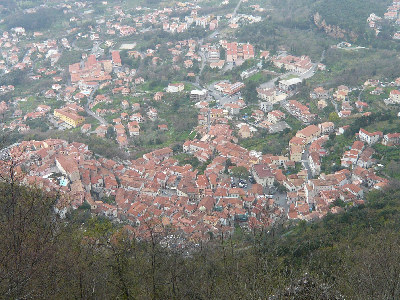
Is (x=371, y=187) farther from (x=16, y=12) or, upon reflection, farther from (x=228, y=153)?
(x=16, y=12)

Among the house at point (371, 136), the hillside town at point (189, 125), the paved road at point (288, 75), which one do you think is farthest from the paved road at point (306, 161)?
the paved road at point (288, 75)

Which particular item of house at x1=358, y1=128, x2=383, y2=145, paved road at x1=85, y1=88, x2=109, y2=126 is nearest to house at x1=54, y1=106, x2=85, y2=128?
paved road at x1=85, y1=88, x2=109, y2=126

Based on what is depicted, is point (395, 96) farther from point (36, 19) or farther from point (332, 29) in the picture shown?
point (36, 19)

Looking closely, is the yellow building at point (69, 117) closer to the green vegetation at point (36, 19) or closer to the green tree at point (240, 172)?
the green tree at point (240, 172)

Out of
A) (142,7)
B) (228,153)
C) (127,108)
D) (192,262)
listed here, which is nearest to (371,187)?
(228,153)

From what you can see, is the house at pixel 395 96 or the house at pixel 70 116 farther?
the house at pixel 70 116

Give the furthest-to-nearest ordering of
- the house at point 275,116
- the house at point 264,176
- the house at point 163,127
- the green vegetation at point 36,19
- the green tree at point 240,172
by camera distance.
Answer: the green vegetation at point 36,19 < the house at point 163,127 < the house at point 275,116 < the green tree at point 240,172 < the house at point 264,176

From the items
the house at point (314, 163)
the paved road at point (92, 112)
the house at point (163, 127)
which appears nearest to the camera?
the house at point (314, 163)
